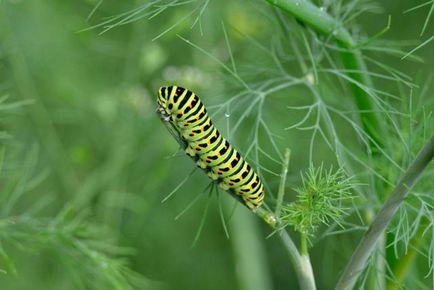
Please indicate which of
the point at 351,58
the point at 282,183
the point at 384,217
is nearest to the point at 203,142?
the point at 282,183

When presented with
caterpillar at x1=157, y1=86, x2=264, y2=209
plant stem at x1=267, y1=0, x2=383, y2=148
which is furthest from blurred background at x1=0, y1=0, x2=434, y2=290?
caterpillar at x1=157, y1=86, x2=264, y2=209

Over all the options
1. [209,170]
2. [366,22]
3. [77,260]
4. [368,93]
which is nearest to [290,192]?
[366,22]

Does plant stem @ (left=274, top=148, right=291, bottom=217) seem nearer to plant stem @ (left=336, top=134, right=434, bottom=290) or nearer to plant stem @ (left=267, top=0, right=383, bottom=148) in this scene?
plant stem @ (left=336, top=134, right=434, bottom=290)

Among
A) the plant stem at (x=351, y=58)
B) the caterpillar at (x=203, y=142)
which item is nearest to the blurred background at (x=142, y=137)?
the plant stem at (x=351, y=58)

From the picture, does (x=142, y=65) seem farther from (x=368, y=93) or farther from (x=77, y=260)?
(x=368, y=93)

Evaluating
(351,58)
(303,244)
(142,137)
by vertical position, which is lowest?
(303,244)

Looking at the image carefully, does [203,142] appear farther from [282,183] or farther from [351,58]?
[351,58]
